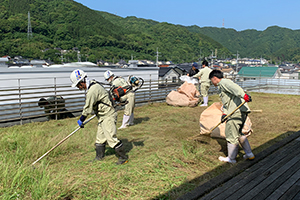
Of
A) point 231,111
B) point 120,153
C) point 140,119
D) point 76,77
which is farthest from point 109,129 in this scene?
point 140,119

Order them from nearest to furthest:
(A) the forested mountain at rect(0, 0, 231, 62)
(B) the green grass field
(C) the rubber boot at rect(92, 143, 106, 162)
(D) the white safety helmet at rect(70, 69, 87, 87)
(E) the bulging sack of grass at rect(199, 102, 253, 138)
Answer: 1. (B) the green grass field
2. (D) the white safety helmet at rect(70, 69, 87, 87)
3. (C) the rubber boot at rect(92, 143, 106, 162)
4. (E) the bulging sack of grass at rect(199, 102, 253, 138)
5. (A) the forested mountain at rect(0, 0, 231, 62)

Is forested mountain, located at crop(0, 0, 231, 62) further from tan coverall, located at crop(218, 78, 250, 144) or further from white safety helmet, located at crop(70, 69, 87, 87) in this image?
tan coverall, located at crop(218, 78, 250, 144)

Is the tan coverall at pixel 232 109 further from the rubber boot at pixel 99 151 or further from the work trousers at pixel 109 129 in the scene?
the rubber boot at pixel 99 151

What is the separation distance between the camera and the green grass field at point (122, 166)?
3518 mm

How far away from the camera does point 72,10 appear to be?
133 meters

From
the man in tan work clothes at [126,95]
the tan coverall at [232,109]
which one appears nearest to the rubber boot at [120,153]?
the tan coverall at [232,109]

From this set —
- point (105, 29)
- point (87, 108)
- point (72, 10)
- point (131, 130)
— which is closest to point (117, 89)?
point (87, 108)

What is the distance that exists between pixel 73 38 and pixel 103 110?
121 m

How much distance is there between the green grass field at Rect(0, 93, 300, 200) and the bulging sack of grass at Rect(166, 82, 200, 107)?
12.5ft

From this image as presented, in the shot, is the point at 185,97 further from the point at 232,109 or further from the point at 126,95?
the point at 232,109

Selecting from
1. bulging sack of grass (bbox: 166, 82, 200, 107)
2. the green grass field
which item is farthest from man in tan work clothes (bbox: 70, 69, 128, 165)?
bulging sack of grass (bbox: 166, 82, 200, 107)

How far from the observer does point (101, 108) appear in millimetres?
4672

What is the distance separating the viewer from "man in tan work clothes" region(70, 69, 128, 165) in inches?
177

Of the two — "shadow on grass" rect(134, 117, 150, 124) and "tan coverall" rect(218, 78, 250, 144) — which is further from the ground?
"tan coverall" rect(218, 78, 250, 144)
